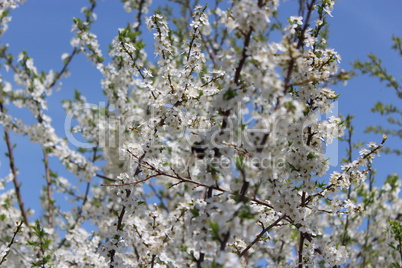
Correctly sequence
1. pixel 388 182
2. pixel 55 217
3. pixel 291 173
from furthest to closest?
pixel 55 217 → pixel 388 182 → pixel 291 173

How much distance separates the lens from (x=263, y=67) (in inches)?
99.3

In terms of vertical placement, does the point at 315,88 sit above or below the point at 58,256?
above

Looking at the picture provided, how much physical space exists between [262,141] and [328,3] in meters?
2.34

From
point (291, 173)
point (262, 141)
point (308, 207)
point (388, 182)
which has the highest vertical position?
point (388, 182)

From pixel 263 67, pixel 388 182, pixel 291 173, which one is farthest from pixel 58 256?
pixel 388 182

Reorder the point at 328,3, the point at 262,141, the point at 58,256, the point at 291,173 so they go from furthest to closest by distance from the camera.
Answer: the point at 58,256
the point at 328,3
the point at 291,173
the point at 262,141

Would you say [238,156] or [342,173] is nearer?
[238,156]

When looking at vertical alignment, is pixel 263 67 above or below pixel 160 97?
below

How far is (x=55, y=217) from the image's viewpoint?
9.38 meters

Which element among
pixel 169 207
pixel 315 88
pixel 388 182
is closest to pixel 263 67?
pixel 315 88

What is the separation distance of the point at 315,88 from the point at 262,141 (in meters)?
1.64

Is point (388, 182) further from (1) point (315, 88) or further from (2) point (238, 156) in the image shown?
(2) point (238, 156)

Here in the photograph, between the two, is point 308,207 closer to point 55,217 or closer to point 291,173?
point 291,173

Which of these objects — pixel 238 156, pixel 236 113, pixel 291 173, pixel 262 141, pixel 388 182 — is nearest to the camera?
pixel 262 141
